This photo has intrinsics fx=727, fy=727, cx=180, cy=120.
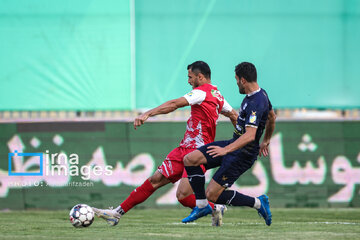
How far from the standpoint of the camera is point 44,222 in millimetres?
10008

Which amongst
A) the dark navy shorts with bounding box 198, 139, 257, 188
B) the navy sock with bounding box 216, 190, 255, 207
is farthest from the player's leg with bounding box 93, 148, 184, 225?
the navy sock with bounding box 216, 190, 255, 207

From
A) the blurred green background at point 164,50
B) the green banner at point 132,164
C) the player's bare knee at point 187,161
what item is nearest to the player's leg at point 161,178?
the player's bare knee at point 187,161

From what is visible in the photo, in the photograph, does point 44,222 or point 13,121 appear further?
point 13,121

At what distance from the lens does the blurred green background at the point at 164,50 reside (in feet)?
43.0

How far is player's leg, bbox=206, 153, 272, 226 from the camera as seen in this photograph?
828 centimetres

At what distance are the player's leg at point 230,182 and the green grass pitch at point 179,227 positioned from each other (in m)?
0.30

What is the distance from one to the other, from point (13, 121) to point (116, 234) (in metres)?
5.94

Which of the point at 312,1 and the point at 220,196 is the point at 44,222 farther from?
the point at 312,1

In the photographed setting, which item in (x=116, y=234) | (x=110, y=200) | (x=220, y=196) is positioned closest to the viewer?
(x=116, y=234)

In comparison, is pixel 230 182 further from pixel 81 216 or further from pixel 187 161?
pixel 81 216

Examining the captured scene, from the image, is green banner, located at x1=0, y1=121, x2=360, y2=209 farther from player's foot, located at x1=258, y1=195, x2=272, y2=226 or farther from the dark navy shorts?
the dark navy shorts

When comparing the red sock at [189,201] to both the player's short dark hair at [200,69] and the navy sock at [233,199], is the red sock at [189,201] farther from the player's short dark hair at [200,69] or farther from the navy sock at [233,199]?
the player's short dark hair at [200,69]

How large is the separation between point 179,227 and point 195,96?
5.14 feet

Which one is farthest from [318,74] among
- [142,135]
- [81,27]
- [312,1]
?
[81,27]
